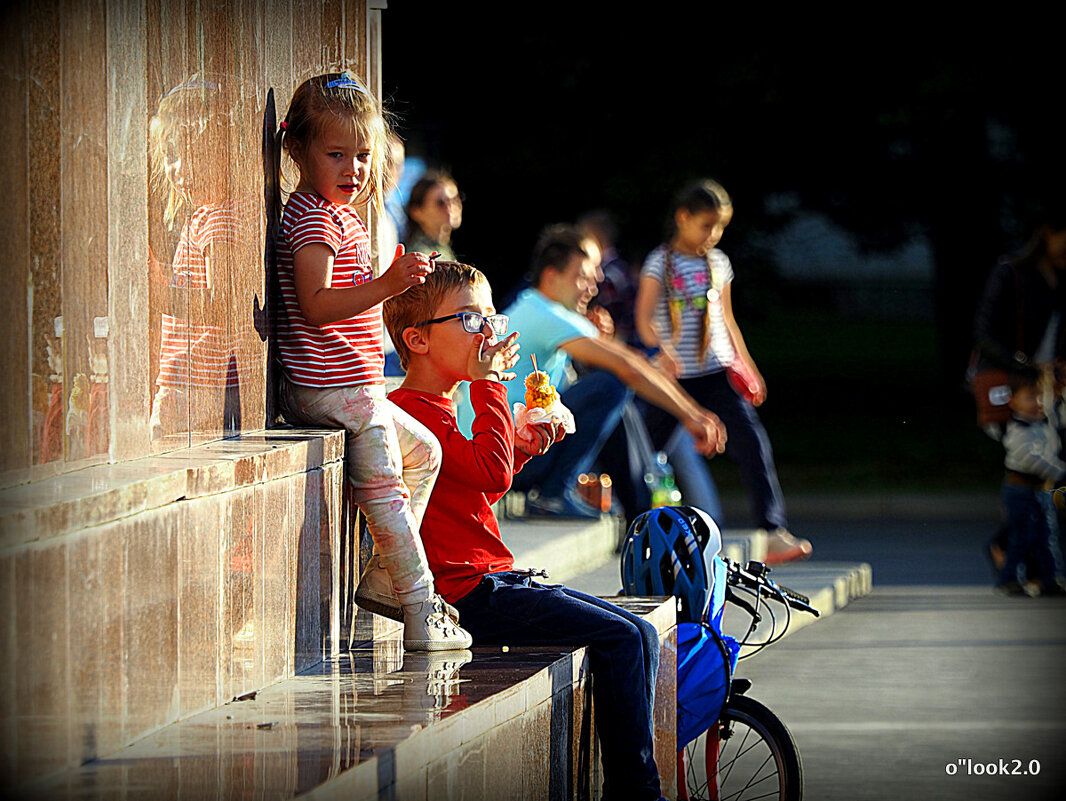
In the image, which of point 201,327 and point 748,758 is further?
point 748,758

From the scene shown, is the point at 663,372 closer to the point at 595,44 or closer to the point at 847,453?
the point at 595,44

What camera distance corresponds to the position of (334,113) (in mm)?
4957

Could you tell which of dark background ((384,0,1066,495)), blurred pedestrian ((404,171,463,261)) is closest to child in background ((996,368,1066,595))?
blurred pedestrian ((404,171,463,261))

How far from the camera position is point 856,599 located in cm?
1044

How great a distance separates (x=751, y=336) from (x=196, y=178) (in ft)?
72.0

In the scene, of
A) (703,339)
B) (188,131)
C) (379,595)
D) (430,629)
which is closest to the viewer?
(188,131)

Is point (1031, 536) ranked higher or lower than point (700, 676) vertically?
lower

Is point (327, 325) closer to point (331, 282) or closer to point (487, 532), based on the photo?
point (331, 282)

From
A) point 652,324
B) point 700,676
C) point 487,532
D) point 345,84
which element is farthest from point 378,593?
point 652,324

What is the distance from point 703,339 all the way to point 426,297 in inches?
210

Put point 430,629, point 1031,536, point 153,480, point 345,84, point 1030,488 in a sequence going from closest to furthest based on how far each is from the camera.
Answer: point 153,480
point 430,629
point 345,84
point 1030,488
point 1031,536

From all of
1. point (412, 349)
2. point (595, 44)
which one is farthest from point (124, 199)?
Result: point (595, 44)

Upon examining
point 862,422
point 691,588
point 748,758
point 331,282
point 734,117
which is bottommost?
point 862,422

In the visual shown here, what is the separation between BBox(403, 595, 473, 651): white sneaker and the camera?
4.80 metres
